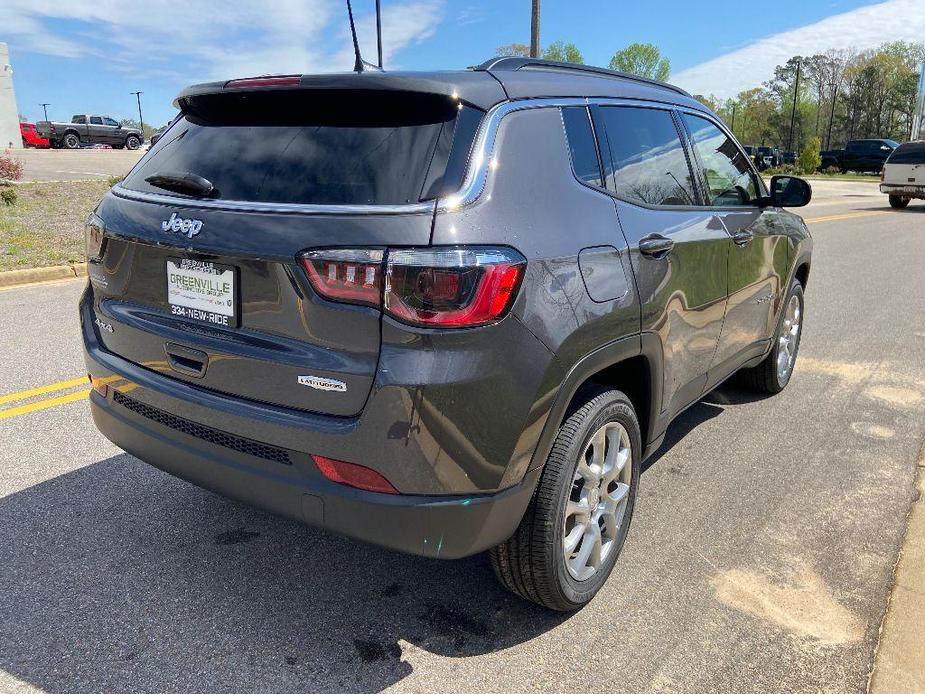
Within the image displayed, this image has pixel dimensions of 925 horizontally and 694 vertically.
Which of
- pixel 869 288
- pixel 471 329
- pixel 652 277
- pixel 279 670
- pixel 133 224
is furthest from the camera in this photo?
pixel 869 288

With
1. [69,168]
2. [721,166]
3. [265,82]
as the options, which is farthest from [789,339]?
[69,168]

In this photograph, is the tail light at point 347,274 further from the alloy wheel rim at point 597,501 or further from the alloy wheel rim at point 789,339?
the alloy wheel rim at point 789,339

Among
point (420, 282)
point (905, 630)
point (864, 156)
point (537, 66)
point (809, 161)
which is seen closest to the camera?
point (420, 282)

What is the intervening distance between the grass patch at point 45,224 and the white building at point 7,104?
33.9 metres

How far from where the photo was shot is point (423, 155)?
2.20 m

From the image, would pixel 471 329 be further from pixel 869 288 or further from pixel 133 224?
pixel 869 288

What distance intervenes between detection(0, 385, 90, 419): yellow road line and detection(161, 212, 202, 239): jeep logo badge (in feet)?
8.52

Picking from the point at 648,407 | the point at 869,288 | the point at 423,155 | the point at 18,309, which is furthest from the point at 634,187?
the point at 869,288

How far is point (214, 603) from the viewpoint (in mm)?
2670

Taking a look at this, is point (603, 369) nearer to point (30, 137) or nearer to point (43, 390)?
point (43, 390)

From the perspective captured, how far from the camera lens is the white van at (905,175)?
875 inches

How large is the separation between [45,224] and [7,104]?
39.7 meters

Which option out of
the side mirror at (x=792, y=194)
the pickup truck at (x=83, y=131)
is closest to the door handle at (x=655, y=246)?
the side mirror at (x=792, y=194)

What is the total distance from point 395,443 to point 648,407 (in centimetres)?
135
